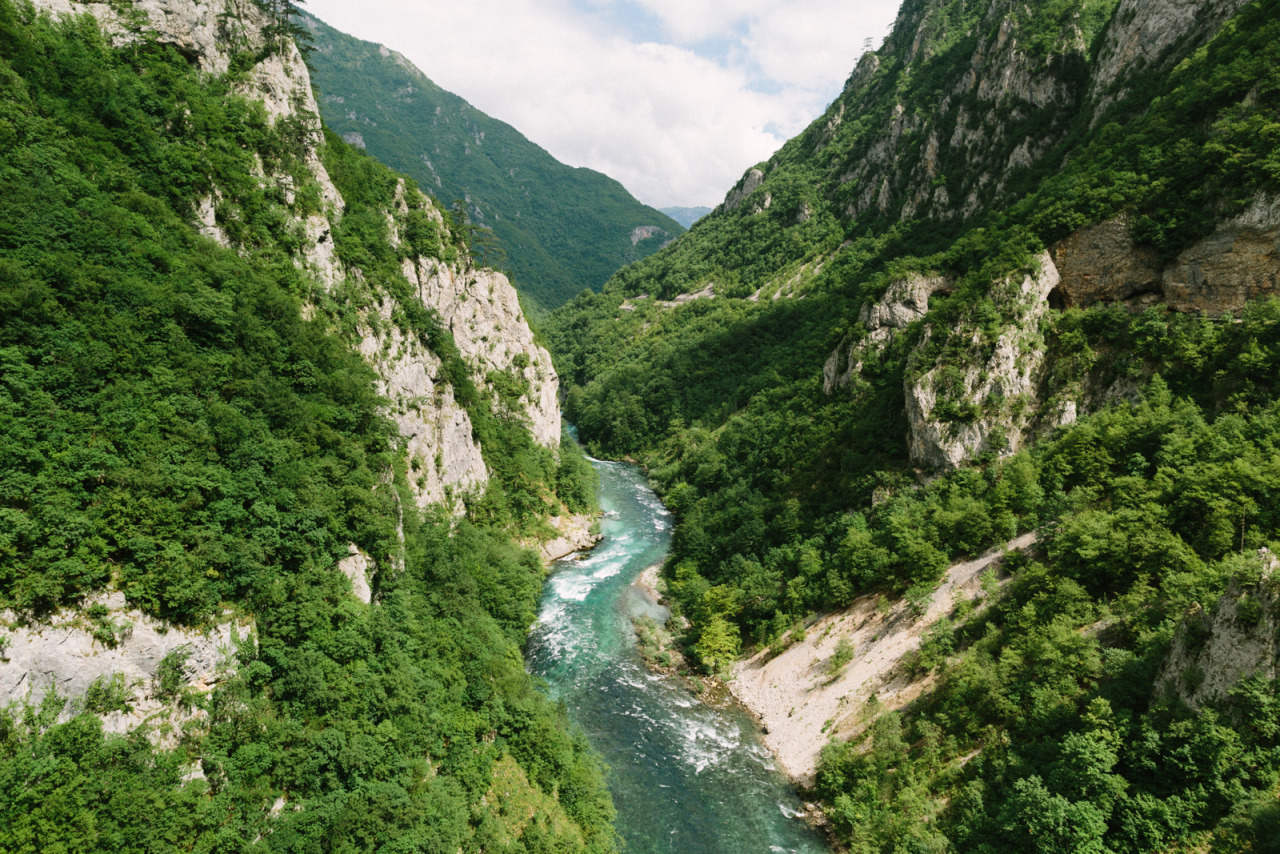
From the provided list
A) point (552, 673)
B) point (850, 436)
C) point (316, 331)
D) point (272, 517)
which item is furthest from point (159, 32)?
point (850, 436)

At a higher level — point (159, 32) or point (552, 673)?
point (159, 32)

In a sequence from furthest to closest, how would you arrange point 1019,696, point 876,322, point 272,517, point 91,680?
point 876,322 < point 1019,696 < point 272,517 < point 91,680

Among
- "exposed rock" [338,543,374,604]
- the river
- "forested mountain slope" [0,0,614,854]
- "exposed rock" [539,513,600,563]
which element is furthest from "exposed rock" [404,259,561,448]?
"exposed rock" [338,543,374,604]

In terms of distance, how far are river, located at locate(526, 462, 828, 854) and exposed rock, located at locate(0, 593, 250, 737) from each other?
17846mm

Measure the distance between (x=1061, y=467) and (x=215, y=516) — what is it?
133 feet

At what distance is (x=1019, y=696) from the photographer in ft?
74.6

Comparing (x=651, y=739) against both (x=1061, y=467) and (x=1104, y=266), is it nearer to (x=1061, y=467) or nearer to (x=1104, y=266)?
(x=1061, y=467)

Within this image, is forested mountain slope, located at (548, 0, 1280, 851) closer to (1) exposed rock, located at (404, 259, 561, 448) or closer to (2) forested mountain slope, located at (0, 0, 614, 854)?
(2) forested mountain slope, located at (0, 0, 614, 854)

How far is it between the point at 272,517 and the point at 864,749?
2829cm

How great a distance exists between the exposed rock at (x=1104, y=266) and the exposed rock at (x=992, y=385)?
3.45ft

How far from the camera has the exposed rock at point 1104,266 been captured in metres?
35.2

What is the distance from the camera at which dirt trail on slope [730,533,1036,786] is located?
2878 centimetres

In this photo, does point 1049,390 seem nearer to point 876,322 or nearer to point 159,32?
point 876,322

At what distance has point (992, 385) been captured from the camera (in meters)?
36.8
